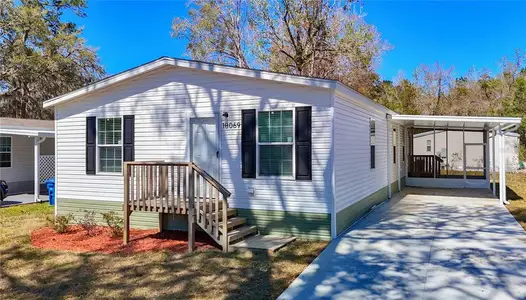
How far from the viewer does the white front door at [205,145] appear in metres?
7.75

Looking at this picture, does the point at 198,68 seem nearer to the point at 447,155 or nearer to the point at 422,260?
the point at 422,260

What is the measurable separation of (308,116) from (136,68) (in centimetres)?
382

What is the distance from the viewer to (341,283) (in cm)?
469

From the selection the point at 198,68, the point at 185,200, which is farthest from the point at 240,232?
the point at 198,68

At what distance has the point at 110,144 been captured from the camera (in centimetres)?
860

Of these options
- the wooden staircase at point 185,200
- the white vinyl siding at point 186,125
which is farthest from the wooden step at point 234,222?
the white vinyl siding at point 186,125

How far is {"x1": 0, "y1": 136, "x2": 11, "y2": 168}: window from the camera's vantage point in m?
13.8

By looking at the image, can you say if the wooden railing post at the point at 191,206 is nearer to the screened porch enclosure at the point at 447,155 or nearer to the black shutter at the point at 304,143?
the black shutter at the point at 304,143

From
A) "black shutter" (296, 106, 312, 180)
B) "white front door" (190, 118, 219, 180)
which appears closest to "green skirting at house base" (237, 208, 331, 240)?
"black shutter" (296, 106, 312, 180)

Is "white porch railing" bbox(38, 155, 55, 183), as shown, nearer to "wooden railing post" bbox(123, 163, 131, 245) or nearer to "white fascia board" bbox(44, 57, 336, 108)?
"white fascia board" bbox(44, 57, 336, 108)

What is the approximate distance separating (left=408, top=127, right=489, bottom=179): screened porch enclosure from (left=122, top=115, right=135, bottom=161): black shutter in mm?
12419

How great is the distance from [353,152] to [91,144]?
5.87m

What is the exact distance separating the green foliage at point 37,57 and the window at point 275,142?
1827cm

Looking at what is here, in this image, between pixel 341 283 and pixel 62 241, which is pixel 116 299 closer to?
pixel 341 283
